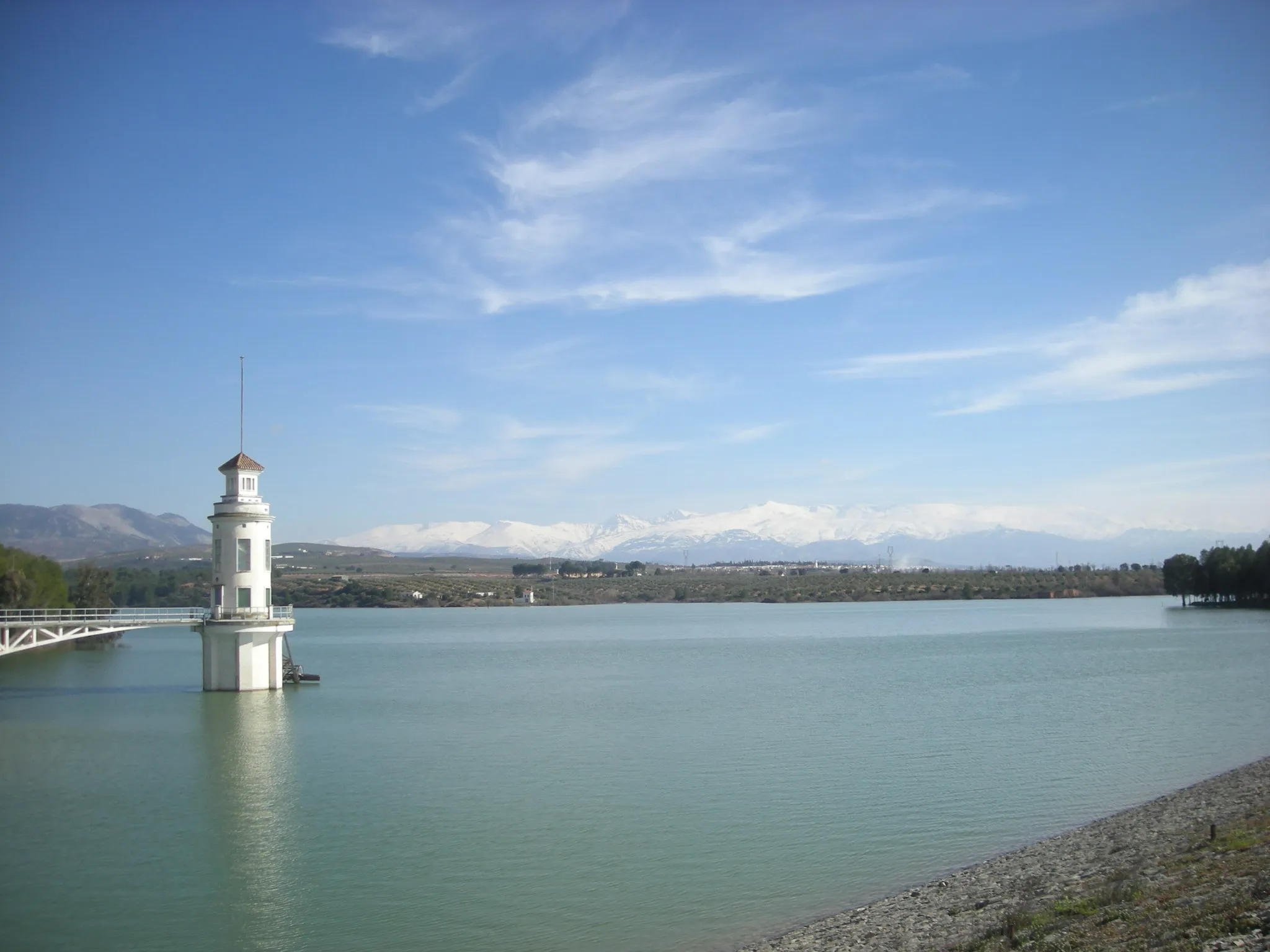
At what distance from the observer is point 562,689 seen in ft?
158

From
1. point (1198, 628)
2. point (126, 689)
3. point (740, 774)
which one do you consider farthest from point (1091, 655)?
point (126, 689)

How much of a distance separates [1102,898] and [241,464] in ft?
118

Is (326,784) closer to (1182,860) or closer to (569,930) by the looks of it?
(569,930)

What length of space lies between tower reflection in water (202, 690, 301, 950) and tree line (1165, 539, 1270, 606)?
97105mm

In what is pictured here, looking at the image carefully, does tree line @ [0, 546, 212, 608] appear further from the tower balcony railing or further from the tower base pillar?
the tower balcony railing

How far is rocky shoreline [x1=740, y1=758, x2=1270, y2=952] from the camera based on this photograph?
11938 millimetres

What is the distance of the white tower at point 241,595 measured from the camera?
4225cm

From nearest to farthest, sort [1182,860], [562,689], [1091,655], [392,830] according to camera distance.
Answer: [1182,860] < [392,830] < [562,689] < [1091,655]

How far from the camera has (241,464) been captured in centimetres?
4278

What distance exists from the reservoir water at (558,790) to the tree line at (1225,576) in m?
55.8

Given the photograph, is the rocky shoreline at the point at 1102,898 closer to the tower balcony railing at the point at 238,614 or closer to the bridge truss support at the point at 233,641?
the bridge truss support at the point at 233,641

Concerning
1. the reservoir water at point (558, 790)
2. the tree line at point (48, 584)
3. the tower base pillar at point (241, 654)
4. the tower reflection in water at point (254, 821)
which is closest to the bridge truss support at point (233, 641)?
the tower base pillar at point (241, 654)


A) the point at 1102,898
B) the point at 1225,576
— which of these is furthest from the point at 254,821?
the point at 1225,576

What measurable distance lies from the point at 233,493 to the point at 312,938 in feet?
97.5
